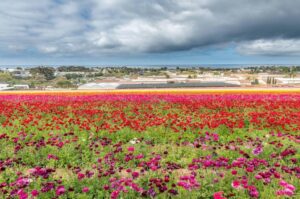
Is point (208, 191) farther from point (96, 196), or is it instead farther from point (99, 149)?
point (99, 149)

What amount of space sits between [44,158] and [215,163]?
4.44m

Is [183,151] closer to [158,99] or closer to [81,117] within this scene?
[81,117]

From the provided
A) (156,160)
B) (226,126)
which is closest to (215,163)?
(156,160)

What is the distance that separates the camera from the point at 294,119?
978 centimetres

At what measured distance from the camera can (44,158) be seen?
23.7 feet

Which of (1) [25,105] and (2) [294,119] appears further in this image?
(1) [25,105]

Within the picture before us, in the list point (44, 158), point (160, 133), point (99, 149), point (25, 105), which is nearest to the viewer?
point (44, 158)

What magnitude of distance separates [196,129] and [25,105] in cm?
976

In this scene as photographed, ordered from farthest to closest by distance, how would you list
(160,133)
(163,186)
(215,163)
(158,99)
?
(158,99) < (160,133) < (215,163) < (163,186)

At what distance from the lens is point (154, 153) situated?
6223 mm

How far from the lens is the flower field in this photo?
4.55 meters

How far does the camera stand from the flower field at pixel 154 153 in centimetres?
455

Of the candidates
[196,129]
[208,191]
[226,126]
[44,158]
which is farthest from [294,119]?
[44,158]

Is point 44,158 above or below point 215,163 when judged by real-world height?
below
